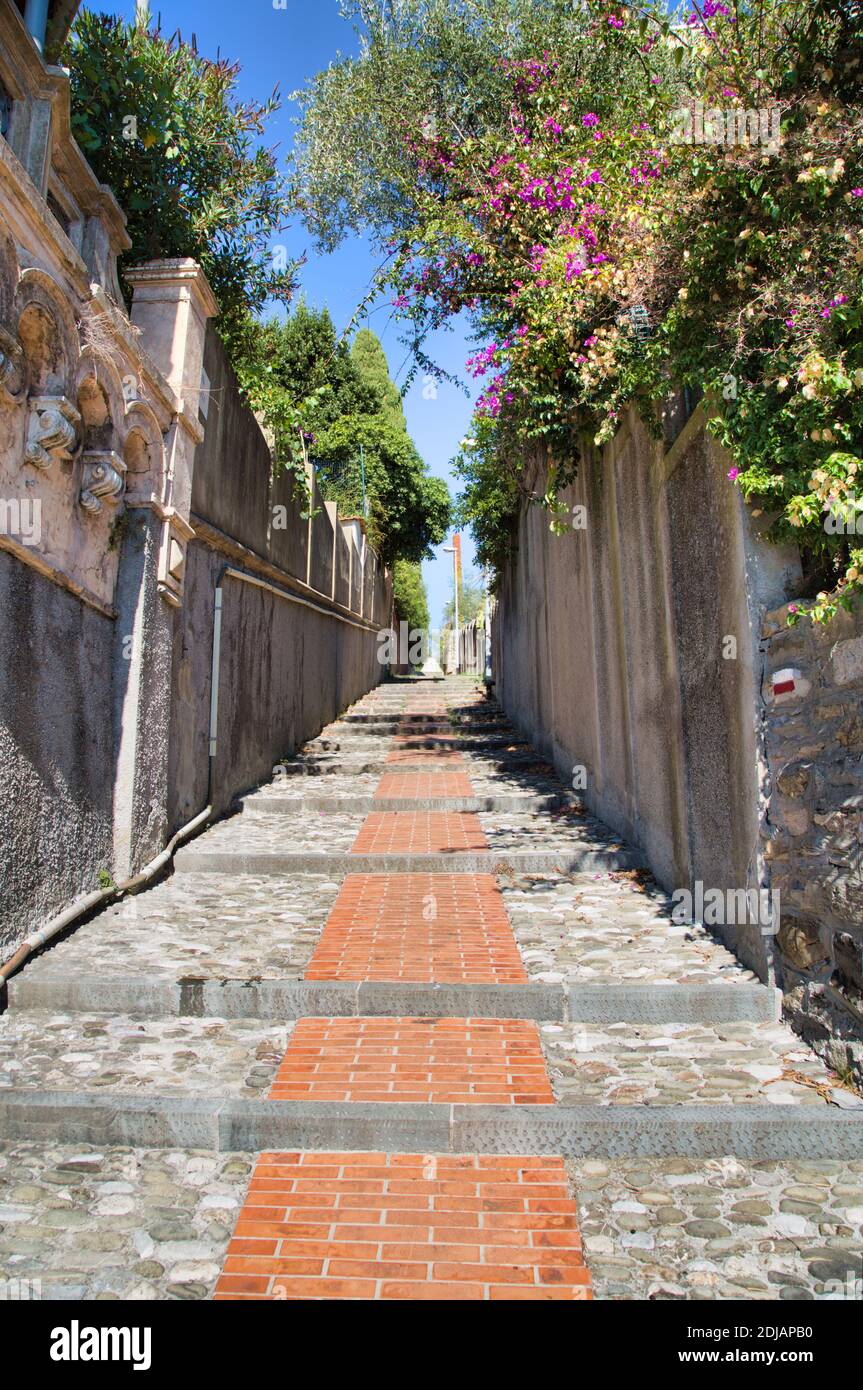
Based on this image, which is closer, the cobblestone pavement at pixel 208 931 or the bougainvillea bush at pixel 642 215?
the bougainvillea bush at pixel 642 215

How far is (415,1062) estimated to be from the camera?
11.1ft

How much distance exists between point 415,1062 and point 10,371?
364cm

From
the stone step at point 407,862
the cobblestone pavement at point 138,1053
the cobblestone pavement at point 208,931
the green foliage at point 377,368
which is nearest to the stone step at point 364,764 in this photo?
the stone step at point 407,862

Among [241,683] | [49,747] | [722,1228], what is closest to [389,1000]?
[722,1228]

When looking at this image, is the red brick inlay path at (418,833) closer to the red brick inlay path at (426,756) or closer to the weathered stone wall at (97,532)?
the weathered stone wall at (97,532)

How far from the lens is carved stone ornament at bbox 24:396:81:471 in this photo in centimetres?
432

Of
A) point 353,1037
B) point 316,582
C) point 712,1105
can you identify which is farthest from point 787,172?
point 316,582

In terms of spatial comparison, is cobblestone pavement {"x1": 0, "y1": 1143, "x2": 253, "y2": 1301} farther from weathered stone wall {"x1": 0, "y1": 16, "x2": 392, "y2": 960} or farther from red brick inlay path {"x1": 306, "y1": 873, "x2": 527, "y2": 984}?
weathered stone wall {"x1": 0, "y1": 16, "x2": 392, "y2": 960}

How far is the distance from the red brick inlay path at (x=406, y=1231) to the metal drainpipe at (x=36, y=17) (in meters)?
5.96

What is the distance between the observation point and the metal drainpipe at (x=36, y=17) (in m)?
4.83

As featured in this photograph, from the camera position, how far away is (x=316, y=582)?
41.3 ft

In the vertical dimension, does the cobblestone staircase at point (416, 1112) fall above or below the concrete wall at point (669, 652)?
below

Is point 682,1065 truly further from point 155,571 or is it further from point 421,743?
point 421,743

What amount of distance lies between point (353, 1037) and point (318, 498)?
33.9 ft
